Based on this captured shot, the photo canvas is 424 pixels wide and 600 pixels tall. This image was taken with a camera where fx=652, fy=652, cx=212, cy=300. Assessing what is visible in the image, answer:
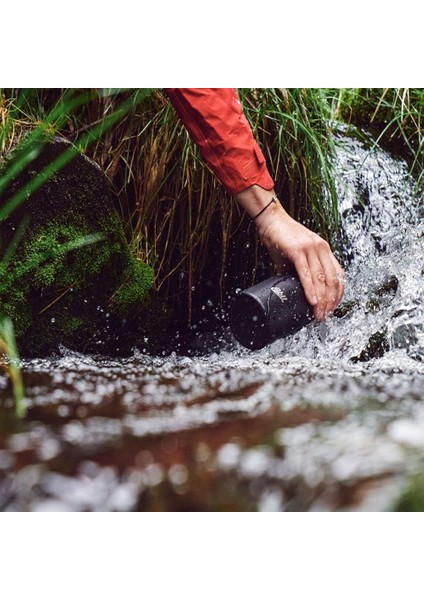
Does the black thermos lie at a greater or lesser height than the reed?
lesser

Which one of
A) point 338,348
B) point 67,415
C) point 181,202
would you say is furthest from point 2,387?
point 181,202

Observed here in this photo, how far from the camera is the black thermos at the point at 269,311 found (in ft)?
3.46

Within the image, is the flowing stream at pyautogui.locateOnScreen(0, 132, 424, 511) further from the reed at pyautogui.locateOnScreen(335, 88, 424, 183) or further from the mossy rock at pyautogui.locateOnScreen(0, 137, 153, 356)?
the reed at pyautogui.locateOnScreen(335, 88, 424, 183)

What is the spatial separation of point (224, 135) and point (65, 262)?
1.53 feet

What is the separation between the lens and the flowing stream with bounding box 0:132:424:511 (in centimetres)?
63

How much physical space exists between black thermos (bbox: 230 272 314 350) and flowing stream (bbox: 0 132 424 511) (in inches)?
2.5

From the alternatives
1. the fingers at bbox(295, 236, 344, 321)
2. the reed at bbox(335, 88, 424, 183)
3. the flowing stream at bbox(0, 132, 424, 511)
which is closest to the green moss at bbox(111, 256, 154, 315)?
the flowing stream at bbox(0, 132, 424, 511)

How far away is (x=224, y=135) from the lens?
44.9 inches

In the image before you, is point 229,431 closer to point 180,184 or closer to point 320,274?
point 320,274

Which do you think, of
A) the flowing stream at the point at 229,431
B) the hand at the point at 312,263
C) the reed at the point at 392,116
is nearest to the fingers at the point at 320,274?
the hand at the point at 312,263

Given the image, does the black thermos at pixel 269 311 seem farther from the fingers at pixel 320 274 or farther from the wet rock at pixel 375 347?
the wet rock at pixel 375 347

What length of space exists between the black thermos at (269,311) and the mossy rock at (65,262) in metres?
0.45

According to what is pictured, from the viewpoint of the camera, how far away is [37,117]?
141cm
